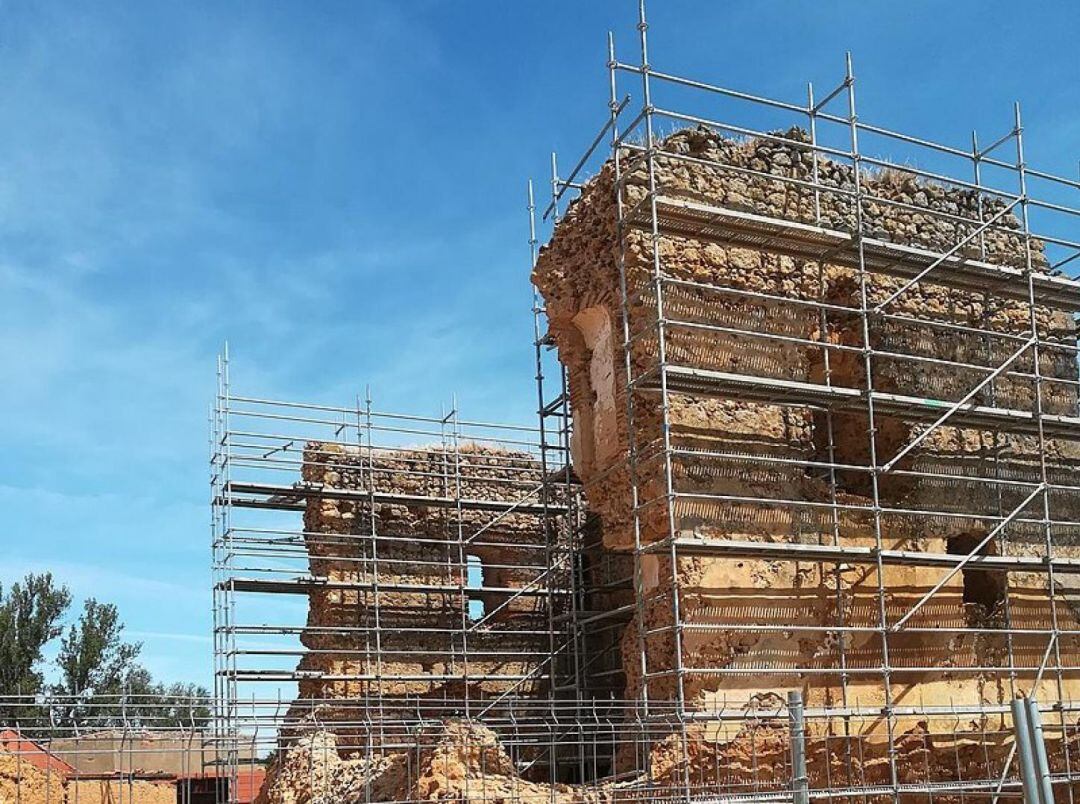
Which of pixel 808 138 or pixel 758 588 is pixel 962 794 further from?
pixel 808 138

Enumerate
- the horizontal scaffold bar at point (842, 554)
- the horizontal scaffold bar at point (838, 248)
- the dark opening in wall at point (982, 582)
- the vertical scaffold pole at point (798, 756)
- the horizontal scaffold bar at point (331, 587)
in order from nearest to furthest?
the vertical scaffold pole at point (798, 756) → the horizontal scaffold bar at point (842, 554) → the horizontal scaffold bar at point (838, 248) → the dark opening in wall at point (982, 582) → the horizontal scaffold bar at point (331, 587)

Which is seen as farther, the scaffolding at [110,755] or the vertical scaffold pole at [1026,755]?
the scaffolding at [110,755]

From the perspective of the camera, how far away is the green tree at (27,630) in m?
30.5

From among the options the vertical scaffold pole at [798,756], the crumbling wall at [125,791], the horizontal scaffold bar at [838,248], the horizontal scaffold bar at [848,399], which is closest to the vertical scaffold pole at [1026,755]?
the vertical scaffold pole at [798,756]

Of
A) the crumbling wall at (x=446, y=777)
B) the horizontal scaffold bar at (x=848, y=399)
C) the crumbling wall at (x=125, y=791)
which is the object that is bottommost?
the crumbling wall at (x=125, y=791)

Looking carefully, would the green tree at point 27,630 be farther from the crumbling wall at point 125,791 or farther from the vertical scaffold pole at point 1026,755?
the vertical scaffold pole at point 1026,755

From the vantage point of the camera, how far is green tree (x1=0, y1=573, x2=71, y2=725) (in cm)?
3048

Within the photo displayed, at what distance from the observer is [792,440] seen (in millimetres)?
12352

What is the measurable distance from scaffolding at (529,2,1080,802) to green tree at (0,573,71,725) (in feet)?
68.8

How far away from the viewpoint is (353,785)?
438 inches

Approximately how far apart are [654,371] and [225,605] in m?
7.23

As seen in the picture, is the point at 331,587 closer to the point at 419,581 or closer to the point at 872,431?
the point at 419,581

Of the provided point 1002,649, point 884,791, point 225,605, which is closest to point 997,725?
point 1002,649

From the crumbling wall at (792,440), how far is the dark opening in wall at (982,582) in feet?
0.09
